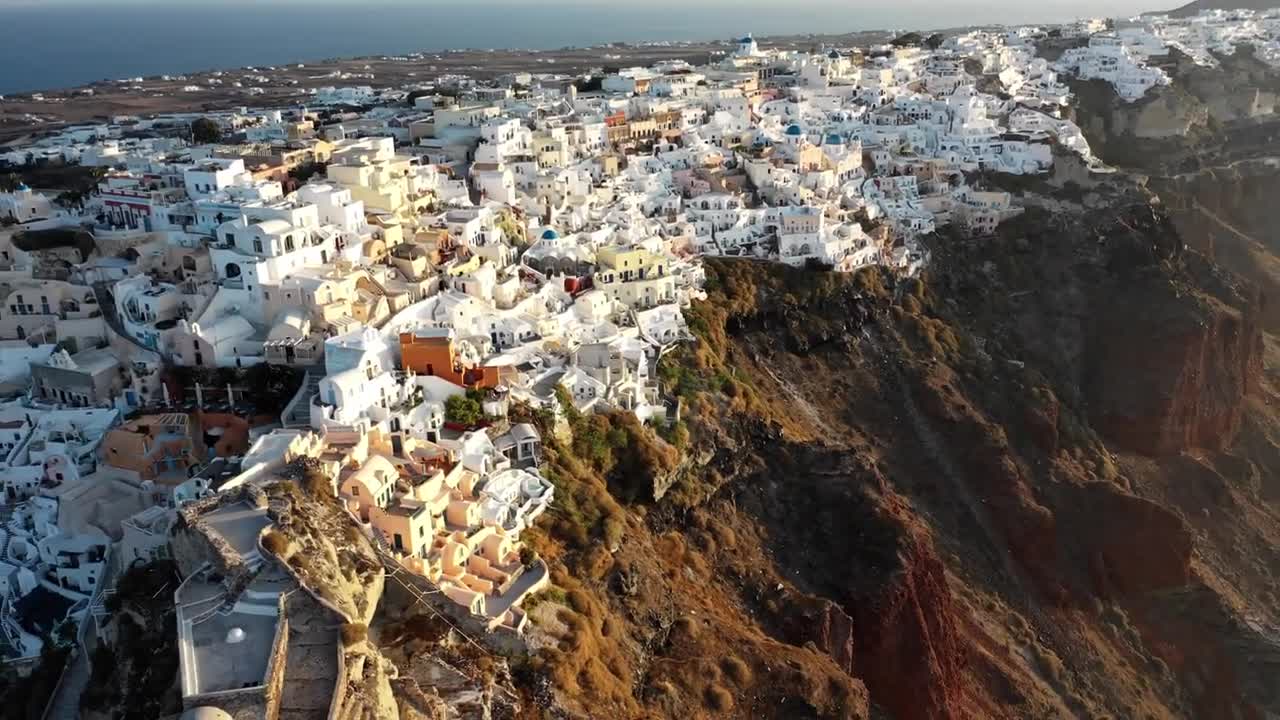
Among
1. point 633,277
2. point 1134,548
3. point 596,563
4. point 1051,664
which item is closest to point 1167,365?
point 1134,548

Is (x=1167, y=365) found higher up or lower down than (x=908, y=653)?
higher up

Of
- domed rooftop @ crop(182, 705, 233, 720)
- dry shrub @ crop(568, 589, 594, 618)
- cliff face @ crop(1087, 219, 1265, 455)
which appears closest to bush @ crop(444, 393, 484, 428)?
dry shrub @ crop(568, 589, 594, 618)

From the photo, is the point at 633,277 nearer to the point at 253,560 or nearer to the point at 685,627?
the point at 685,627

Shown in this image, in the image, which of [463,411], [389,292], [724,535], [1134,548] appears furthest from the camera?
[1134,548]

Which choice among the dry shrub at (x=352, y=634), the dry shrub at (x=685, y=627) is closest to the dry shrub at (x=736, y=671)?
the dry shrub at (x=685, y=627)

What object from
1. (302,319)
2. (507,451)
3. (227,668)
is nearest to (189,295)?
(302,319)

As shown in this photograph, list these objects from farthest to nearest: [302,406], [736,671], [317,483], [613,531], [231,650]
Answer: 1. [613,531]
2. [302,406]
3. [736,671]
4. [317,483]
5. [231,650]

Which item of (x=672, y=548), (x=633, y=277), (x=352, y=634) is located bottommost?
(x=672, y=548)
